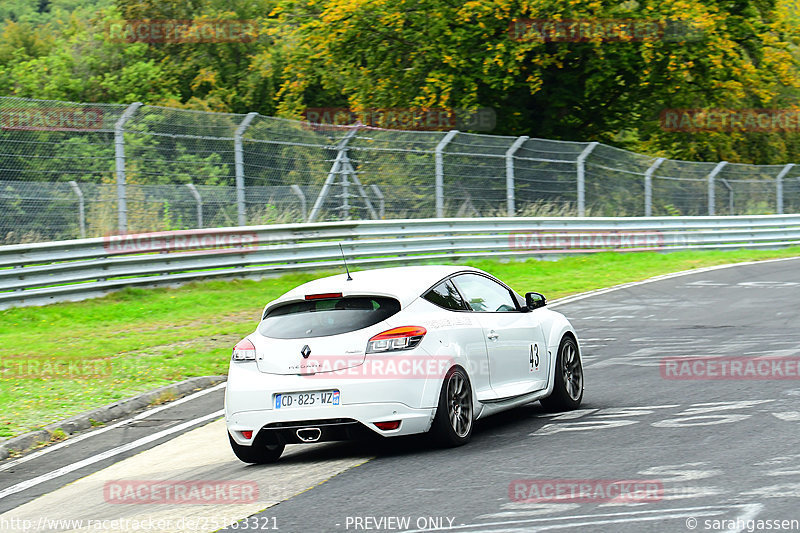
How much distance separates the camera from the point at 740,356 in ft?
37.8

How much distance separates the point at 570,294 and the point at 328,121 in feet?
89.8

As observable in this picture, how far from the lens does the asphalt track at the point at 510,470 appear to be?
5.95 meters

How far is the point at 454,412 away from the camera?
8008 millimetres

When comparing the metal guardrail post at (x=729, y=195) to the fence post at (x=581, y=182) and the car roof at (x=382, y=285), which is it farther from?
the car roof at (x=382, y=285)

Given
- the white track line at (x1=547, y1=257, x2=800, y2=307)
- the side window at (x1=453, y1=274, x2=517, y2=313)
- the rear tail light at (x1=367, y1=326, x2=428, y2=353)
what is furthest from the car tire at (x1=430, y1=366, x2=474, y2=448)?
the white track line at (x1=547, y1=257, x2=800, y2=307)

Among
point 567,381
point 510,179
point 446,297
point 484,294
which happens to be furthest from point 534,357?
point 510,179

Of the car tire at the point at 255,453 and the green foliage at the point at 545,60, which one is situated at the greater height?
the green foliage at the point at 545,60

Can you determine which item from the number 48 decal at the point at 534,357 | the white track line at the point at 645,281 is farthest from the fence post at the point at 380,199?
the number 48 decal at the point at 534,357

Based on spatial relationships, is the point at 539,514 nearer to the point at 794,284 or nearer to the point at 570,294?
the point at 570,294

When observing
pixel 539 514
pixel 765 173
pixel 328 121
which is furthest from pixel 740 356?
pixel 328 121

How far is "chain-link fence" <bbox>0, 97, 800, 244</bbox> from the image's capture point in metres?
17.5

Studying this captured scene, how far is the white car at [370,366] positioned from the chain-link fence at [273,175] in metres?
10.2

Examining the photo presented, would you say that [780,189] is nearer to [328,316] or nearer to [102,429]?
[102,429]

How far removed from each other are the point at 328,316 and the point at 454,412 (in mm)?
1149
